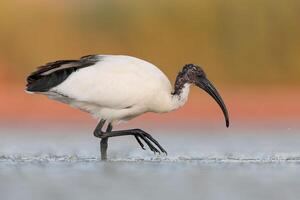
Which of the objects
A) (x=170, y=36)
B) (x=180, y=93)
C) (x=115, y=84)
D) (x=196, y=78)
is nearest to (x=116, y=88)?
(x=115, y=84)

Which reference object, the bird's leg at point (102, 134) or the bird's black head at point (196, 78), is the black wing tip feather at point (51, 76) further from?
the bird's black head at point (196, 78)

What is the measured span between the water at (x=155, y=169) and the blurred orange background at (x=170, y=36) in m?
9.93

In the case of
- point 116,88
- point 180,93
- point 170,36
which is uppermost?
point 170,36

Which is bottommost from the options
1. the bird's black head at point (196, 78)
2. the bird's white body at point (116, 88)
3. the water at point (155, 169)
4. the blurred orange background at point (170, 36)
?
the water at point (155, 169)

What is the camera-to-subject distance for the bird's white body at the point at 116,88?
40.1ft

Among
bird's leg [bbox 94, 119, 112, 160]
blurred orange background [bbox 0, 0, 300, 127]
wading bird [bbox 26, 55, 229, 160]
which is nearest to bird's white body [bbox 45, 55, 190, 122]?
wading bird [bbox 26, 55, 229, 160]

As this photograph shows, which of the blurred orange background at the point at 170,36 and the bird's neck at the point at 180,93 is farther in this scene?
the blurred orange background at the point at 170,36

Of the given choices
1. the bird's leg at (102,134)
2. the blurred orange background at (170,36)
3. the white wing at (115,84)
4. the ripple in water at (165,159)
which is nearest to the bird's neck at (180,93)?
the white wing at (115,84)

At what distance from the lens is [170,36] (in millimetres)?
29641

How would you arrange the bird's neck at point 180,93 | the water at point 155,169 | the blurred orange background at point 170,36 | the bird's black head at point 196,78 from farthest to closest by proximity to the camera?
1. the blurred orange background at point 170,36
2. the bird's black head at point 196,78
3. the bird's neck at point 180,93
4. the water at point 155,169

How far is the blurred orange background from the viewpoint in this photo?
1090 inches

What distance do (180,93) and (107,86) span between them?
3.14 ft

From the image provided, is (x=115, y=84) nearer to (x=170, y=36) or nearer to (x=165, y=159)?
(x=165, y=159)

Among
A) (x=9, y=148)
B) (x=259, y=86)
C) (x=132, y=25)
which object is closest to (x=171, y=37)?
(x=132, y=25)
